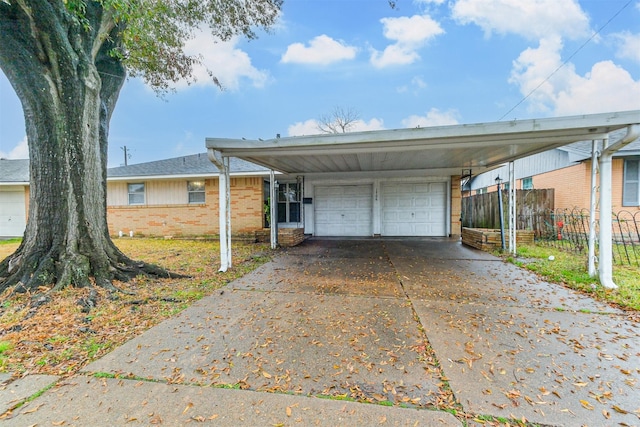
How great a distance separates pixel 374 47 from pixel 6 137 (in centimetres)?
2301

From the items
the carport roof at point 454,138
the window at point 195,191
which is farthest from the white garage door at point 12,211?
the carport roof at point 454,138

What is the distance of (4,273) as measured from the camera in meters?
4.16

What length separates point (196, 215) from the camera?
11281 mm

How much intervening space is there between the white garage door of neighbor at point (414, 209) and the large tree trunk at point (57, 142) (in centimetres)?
906

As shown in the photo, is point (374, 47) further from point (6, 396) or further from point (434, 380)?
point (6, 396)

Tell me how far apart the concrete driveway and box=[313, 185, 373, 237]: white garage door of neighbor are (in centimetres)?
691

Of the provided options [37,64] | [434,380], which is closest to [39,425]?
[434,380]

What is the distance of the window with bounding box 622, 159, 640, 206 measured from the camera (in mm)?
8977

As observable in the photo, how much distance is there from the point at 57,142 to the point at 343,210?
8.85m

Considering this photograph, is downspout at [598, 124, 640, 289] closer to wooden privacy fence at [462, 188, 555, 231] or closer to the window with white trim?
wooden privacy fence at [462, 188, 555, 231]

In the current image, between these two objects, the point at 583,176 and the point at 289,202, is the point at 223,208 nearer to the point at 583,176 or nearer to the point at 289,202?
the point at 289,202

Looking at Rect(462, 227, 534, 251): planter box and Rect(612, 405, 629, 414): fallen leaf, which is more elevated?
Rect(462, 227, 534, 251): planter box

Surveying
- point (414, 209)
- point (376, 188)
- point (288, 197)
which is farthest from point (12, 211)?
point (414, 209)

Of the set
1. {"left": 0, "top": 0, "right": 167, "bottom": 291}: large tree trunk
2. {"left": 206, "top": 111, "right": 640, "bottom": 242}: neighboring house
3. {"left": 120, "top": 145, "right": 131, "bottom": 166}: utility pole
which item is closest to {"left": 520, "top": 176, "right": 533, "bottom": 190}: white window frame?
{"left": 206, "top": 111, "right": 640, "bottom": 242}: neighboring house
